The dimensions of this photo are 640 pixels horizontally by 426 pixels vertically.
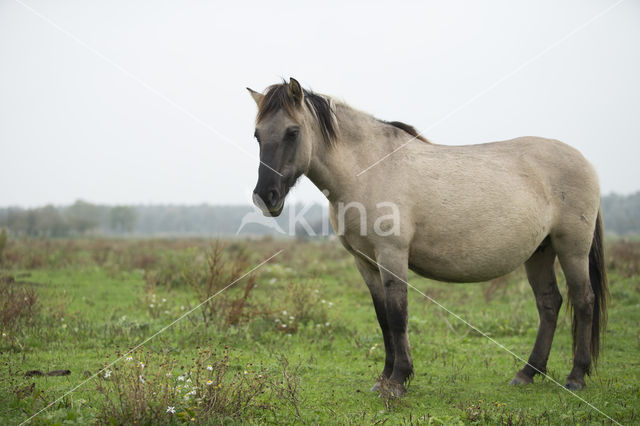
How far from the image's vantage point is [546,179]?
16.5ft

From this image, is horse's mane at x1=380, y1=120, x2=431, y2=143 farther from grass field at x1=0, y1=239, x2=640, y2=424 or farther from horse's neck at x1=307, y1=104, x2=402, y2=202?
grass field at x1=0, y1=239, x2=640, y2=424

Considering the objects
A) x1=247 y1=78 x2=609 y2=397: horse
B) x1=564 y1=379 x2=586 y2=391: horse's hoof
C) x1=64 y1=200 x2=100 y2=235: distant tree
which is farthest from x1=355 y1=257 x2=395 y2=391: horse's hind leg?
x1=64 y1=200 x2=100 y2=235: distant tree

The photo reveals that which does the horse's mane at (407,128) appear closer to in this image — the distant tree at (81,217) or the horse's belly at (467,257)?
the horse's belly at (467,257)

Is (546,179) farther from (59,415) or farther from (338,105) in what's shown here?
(59,415)

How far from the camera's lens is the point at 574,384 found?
15.8 feet

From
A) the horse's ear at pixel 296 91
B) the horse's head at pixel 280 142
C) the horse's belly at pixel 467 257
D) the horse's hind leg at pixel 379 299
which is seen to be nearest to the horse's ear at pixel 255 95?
the horse's head at pixel 280 142

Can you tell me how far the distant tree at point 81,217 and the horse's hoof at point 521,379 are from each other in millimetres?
74768

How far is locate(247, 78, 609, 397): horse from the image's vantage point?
423 centimetres

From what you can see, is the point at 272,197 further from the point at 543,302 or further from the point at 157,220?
the point at 157,220

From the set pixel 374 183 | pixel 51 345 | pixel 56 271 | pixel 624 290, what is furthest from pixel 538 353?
pixel 56 271

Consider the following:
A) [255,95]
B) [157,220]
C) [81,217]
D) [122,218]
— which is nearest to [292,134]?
[255,95]

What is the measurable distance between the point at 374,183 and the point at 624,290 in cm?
926

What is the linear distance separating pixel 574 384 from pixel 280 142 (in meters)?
4.05

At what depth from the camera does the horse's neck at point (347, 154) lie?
4.47 metres
